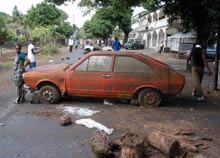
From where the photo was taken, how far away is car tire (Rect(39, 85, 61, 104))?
10234 mm

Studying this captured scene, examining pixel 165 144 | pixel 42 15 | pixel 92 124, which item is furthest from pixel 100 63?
pixel 42 15

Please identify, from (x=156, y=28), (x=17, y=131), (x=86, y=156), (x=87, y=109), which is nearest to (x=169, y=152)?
(x=86, y=156)

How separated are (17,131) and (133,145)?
9.73 ft

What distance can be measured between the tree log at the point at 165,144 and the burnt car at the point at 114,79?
4.07 metres

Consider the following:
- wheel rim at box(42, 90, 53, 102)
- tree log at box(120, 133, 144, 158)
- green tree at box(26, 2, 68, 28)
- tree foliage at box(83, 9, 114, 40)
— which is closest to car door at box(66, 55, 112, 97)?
wheel rim at box(42, 90, 53, 102)

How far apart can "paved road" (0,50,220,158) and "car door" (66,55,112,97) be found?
0.40m

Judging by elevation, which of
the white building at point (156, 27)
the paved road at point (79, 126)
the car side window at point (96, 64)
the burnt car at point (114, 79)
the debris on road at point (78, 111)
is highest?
the white building at point (156, 27)

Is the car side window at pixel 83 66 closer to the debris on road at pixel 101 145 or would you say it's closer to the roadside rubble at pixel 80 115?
the roadside rubble at pixel 80 115

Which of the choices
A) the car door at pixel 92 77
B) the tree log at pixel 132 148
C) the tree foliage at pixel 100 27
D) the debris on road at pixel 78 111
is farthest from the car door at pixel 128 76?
the tree foliage at pixel 100 27

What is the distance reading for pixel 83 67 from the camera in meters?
10.2

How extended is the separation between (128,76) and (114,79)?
0.39 m

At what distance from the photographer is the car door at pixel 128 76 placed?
9930 millimetres

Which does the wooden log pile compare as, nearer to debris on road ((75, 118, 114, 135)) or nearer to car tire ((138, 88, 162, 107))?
debris on road ((75, 118, 114, 135))

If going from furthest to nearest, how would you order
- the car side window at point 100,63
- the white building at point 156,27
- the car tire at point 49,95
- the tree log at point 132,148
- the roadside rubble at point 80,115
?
1. the white building at point 156,27
2. the car tire at point 49,95
3. the car side window at point 100,63
4. the roadside rubble at point 80,115
5. the tree log at point 132,148
